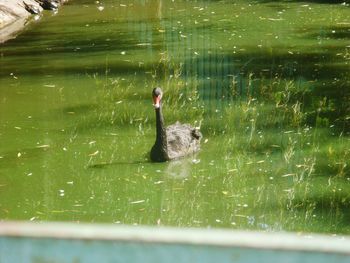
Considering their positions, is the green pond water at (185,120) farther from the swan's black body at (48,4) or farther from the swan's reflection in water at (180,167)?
the swan's black body at (48,4)

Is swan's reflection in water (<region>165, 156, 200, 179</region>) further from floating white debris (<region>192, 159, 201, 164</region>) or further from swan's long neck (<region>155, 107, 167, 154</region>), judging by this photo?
swan's long neck (<region>155, 107, 167, 154</region>)

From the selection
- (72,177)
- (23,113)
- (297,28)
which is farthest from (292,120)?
(297,28)

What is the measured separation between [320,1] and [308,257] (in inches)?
584

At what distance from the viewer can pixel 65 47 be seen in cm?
1208

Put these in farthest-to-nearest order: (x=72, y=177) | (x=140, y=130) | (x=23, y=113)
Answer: (x=23, y=113) → (x=140, y=130) → (x=72, y=177)

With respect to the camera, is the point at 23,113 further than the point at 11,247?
Yes

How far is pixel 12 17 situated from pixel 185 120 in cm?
747

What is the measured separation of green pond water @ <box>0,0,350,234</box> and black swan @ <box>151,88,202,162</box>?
0.10 m

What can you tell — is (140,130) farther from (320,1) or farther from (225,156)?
(320,1)

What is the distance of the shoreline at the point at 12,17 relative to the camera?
13273mm

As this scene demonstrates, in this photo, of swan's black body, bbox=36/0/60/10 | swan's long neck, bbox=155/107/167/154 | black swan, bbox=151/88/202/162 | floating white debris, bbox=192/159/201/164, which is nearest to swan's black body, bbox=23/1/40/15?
swan's black body, bbox=36/0/60/10

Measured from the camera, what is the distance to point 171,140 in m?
6.69

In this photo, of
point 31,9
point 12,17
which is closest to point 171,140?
point 12,17

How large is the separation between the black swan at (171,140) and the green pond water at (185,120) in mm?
97
